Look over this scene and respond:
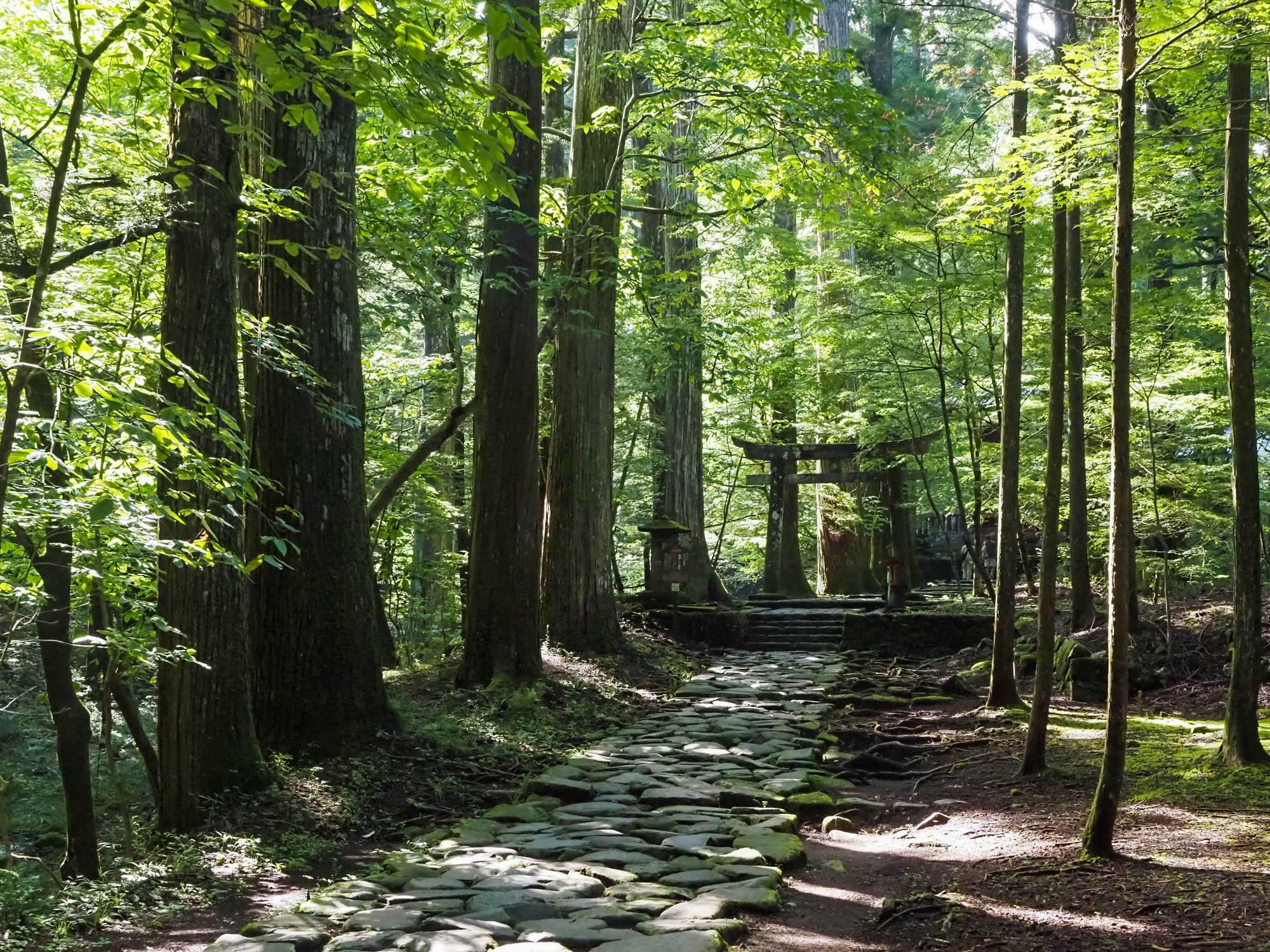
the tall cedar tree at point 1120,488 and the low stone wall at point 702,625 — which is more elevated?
the tall cedar tree at point 1120,488

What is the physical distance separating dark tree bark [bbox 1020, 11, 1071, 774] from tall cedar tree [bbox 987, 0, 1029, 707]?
0.49 metres

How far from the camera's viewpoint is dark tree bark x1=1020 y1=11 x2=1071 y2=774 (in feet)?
22.0

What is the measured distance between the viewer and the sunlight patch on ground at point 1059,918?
159 inches

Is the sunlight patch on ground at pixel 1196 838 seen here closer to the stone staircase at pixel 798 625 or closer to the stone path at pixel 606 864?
the stone path at pixel 606 864

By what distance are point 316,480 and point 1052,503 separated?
5.38 metres

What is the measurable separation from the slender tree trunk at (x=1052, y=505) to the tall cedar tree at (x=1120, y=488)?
1726 millimetres

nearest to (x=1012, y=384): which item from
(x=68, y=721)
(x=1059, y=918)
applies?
(x=1059, y=918)

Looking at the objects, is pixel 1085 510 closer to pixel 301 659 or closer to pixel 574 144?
pixel 574 144

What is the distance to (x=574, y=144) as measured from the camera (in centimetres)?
1231

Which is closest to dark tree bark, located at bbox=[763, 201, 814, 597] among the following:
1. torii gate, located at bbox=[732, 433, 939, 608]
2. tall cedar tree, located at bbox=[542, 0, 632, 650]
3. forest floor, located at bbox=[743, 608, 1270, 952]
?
torii gate, located at bbox=[732, 433, 939, 608]

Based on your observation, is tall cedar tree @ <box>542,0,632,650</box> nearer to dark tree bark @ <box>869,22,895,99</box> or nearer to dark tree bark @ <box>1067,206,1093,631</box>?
dark tree bark @ <box>1067,206,1093,631</box>

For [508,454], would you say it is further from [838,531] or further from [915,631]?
[838,531]

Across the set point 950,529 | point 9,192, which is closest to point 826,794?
point 9,192

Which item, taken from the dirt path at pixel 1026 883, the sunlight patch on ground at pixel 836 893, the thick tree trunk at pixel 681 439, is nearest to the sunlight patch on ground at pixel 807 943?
the dirt path at pixel 1026 883
